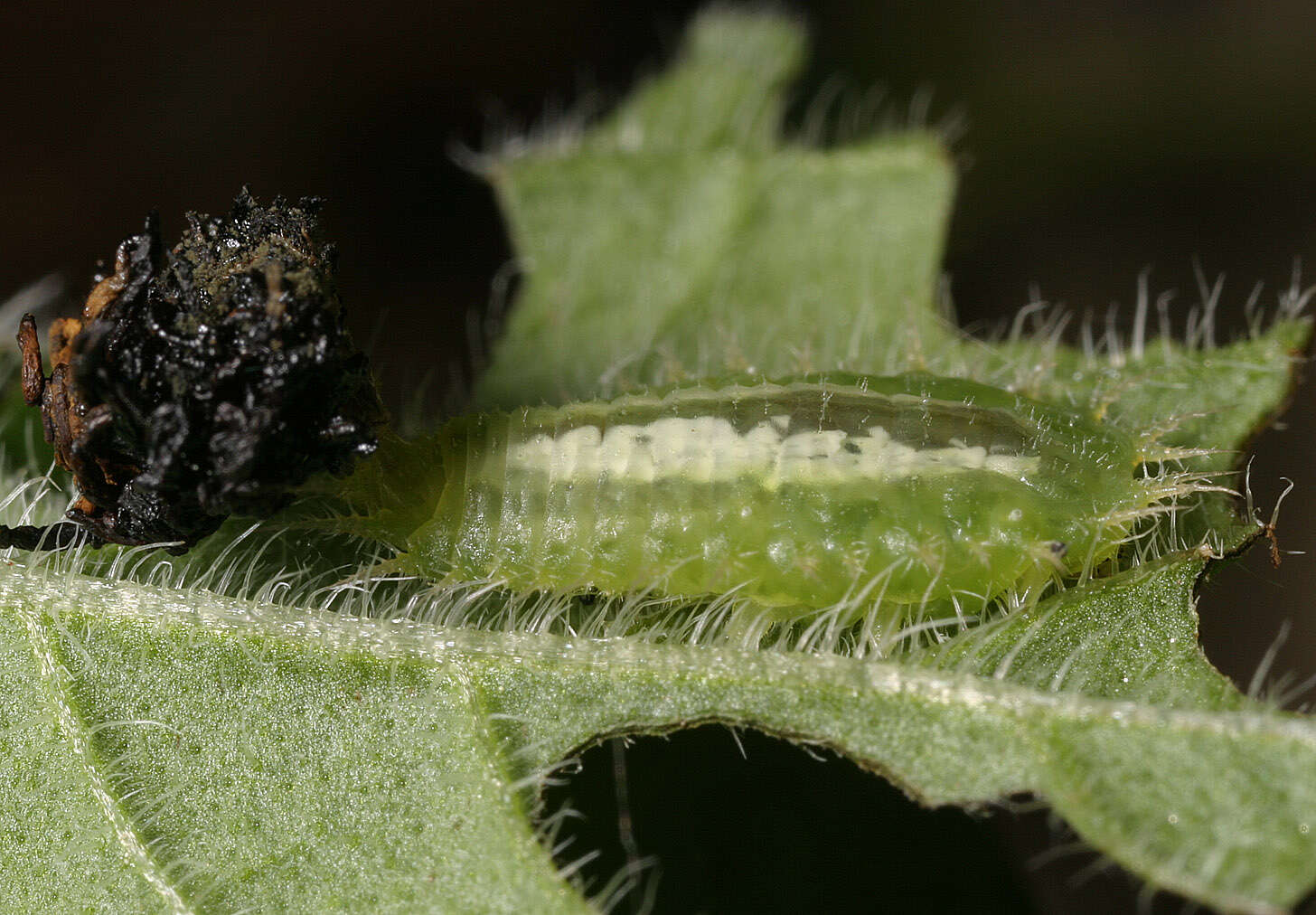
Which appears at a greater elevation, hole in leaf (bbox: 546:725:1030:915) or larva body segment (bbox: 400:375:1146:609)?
larva body segment (bbox: 400:375:1146:609)

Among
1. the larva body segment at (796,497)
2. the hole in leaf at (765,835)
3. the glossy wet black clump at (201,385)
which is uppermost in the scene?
the glossy wet black clump at (201,385)

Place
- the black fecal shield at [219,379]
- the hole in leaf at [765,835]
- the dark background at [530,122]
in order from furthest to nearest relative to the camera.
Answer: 1. the dark background at [530,122]
2. the hole in leaf at [765,835]
3. the black fecal shield at [219,379]

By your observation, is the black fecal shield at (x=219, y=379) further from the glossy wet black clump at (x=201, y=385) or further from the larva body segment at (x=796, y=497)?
the larva body segment at (x=796, y=497)

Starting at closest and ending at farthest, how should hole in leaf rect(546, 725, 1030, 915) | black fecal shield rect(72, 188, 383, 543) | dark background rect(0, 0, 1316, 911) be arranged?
1. black fecal shield rect(72, 188, 383, 543)
2. hole in leaf rect(546, 725, 1030, 915)
3. dark background rect(0, 0, 1316, 911)

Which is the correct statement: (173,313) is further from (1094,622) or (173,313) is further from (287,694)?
(1094,622)

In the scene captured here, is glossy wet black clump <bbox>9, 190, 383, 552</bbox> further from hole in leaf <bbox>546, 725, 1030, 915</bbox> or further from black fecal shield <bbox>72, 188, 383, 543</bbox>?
hole in leaf <bbox>546, 725, 1030, 915</bbox>

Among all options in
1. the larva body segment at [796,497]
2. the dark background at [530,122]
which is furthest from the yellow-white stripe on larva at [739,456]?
the dark background at [530,122]

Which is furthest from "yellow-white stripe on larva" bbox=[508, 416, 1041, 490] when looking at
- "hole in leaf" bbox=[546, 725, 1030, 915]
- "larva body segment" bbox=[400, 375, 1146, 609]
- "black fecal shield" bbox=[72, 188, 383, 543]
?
"hole in leaf" bbox=[546, 725, 1030, 915]

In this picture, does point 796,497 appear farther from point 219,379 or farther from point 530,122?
point 530,122
